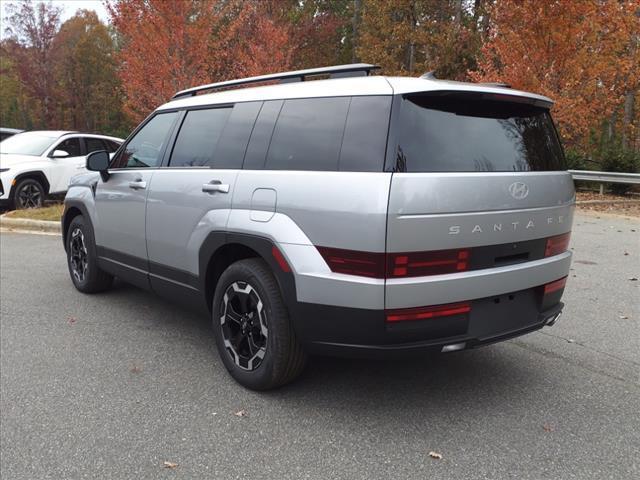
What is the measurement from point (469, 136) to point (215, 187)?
1.63 meters

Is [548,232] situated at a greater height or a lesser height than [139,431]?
greater

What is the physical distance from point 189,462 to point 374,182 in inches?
65.1

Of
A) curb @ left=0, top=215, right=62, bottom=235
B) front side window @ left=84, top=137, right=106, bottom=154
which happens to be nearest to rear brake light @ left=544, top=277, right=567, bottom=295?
curb @ left=0, top=215, right=62, bottom=235

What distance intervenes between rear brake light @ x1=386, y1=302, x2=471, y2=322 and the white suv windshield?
11.0 m

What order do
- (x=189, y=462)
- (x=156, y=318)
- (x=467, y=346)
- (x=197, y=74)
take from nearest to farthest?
(x=189, y=462) → (x=467, y=346) → (x=156, y=318) → (x=197, y=74)

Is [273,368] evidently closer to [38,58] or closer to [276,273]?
[276,273]

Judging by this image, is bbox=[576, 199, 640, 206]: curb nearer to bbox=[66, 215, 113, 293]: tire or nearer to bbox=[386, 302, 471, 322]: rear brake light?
bbox=[66, 215, 113, 293]: tire

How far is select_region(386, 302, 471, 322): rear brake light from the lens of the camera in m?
2.76

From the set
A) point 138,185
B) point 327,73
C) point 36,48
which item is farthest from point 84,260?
point 36,48

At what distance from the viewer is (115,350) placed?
13.7 feet

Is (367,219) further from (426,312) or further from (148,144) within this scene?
(148,144)

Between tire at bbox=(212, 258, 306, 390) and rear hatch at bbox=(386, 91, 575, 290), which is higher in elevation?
rear hatch at bbox=(386, 91, 575, 290)

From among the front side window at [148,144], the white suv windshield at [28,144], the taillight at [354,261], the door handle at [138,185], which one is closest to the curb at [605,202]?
the front side window at [148,144]

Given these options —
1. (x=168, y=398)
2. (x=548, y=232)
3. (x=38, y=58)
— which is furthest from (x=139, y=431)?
(x=38, y=58)
